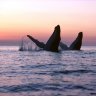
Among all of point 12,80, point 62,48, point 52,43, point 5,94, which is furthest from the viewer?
point 62,48

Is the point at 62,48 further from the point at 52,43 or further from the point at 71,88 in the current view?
the point at 71,88

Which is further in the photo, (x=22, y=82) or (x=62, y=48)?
(x=62, y=48)

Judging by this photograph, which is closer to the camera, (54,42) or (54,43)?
(54,43)

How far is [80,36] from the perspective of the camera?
354 feet

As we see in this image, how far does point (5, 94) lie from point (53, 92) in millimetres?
2253

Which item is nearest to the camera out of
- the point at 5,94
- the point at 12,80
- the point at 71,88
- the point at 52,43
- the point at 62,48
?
the point at 5,94

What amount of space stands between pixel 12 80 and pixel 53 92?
4.62 metres

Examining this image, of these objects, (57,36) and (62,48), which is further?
(62,48)

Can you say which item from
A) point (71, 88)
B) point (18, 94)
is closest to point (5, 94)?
point (18, 94)

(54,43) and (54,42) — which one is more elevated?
(54,42)

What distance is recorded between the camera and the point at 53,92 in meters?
15.6

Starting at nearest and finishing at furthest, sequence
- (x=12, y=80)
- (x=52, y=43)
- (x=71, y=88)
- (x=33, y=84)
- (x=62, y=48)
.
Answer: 1. (x=71, y=88)
2. (x=33, y=84)
3. (x=12, y=80)
4. (x=52, y=43)
5. (x=62, y=48)

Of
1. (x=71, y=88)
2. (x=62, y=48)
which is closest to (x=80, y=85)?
(x=71, y=88)

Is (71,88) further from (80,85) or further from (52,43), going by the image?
(52,43)
